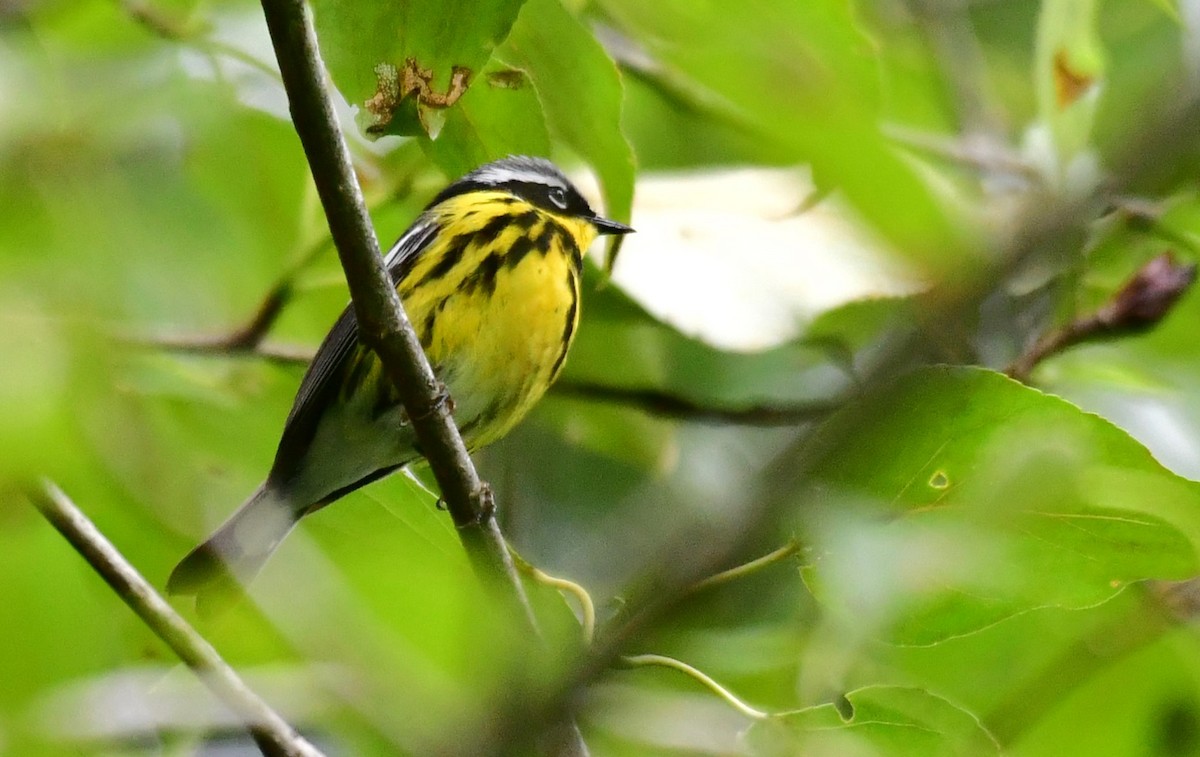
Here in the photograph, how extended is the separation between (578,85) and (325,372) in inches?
41.6

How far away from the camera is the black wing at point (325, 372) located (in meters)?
2.58

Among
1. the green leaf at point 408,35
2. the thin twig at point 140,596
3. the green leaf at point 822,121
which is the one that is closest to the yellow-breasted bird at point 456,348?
the thin twig at point 140,596

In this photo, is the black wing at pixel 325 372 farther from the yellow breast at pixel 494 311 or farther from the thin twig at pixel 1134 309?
the thin twig at pixel 1134 309

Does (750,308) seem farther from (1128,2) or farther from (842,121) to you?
(1128,2)

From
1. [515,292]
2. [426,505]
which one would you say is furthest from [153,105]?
[515,292]

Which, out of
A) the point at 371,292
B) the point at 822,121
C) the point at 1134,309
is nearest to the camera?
the point at 822,121

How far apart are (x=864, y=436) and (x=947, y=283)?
0.07 meters

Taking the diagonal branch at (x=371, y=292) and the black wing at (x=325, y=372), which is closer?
the diagonal branch at (x=371, y=292)

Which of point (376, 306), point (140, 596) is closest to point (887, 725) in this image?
point (376, 306)

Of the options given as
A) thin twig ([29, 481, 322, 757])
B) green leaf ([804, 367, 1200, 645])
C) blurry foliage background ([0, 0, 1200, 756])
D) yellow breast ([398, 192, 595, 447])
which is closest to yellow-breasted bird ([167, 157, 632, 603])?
yellow breast ([398, 192, 595, 447])

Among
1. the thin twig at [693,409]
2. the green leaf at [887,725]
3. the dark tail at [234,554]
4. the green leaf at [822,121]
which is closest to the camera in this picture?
the green leaf at [822,121]

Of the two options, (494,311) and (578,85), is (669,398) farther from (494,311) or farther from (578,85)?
(578,85)

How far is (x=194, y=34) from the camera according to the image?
7.09 feet

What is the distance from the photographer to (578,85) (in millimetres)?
1721
